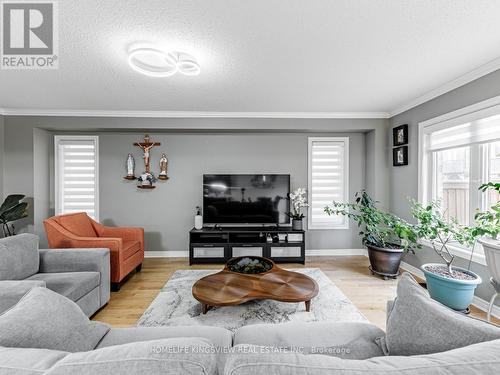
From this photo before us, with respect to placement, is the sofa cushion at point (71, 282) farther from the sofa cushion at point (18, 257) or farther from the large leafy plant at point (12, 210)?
the large leafy plant at point (12, 210)

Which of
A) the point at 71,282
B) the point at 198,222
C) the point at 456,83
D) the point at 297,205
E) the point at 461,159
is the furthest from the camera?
the point at 297,205

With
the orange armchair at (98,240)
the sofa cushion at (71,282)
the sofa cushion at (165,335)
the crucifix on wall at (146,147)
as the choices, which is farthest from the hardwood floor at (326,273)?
the crucifix on wall at (146,147)

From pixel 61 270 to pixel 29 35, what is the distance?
6.90 feet

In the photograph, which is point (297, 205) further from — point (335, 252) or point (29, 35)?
point (29, 35)

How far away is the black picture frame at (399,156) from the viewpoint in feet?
11.2

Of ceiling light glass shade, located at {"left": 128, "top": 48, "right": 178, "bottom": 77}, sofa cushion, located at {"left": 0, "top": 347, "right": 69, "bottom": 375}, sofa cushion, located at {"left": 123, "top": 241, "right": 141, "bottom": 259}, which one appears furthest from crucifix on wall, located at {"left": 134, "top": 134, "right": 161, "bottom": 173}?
sofa cushion, located at {"left": 0, "top": 347, "right": 69, "bottom": 375}

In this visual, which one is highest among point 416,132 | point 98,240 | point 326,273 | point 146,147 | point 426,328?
point 416,132

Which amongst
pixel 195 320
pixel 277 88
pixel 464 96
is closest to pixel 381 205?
pixel 464 96

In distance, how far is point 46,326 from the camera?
841mm

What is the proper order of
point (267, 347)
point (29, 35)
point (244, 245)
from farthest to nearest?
point (244, 245), point (29, 35), point (267, 347)

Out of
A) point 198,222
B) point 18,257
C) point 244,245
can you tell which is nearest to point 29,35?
point 18,257

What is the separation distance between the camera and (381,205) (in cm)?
383

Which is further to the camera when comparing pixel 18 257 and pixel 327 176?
pixel 327 176

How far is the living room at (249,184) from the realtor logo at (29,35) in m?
0.02
